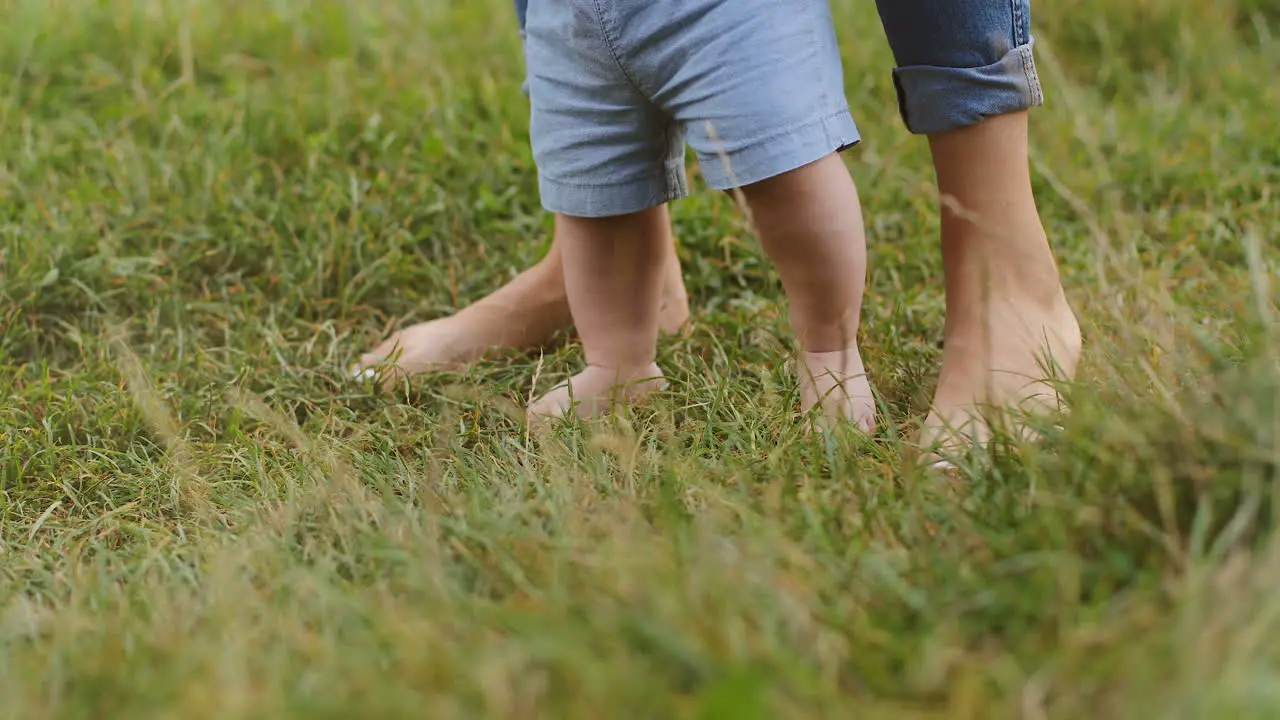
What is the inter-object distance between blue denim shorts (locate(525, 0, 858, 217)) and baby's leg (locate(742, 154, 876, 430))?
40 mm

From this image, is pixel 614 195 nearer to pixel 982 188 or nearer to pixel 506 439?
pixel 506 439

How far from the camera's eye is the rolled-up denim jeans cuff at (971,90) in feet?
4.91

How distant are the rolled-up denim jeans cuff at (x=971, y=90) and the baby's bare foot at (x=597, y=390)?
541 millimetres

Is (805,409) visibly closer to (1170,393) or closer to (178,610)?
(1170,393)

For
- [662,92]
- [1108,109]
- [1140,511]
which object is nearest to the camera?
[1140,511]

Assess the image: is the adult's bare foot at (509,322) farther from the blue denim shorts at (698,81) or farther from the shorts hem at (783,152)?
the shorts hem at (783,152)

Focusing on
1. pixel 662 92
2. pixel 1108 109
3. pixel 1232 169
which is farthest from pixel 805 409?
pixel 1108 109

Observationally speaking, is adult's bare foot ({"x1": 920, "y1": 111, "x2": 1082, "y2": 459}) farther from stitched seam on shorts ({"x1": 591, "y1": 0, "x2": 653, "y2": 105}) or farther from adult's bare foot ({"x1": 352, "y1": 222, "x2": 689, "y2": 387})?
adult's bare foot ({"x1": 352, "y1": 222, "x2": 689, "y2": 387})

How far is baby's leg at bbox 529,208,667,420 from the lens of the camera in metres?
1.70

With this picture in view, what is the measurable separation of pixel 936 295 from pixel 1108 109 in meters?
1.21

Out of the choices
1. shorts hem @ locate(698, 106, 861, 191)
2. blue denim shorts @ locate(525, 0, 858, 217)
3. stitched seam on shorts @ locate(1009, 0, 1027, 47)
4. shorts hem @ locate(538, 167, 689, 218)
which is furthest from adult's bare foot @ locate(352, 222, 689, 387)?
stitched seam on shorts @ locate(1009, 0, 1027, 47)

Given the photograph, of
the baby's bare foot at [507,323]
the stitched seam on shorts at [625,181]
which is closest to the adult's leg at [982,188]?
the stitched seam on shorts at [625,181]

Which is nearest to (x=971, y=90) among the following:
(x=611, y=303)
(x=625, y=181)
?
(x=625, y=181)

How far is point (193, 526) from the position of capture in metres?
1.48
